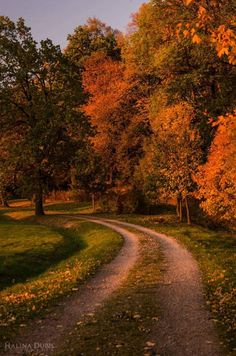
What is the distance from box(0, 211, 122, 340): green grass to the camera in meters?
16.2

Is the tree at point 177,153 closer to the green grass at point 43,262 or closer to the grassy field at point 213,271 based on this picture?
the grassy field at point 213,271

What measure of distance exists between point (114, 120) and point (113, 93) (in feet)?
15.5

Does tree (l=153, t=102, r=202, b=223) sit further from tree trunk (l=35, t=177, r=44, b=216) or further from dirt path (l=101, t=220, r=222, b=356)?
dirt path (l=101, t=220, r=222, b=356)

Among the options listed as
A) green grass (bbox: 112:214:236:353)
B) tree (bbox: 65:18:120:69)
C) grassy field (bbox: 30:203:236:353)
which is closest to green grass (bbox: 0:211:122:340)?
green grass (bbox: 112:214:236:353)

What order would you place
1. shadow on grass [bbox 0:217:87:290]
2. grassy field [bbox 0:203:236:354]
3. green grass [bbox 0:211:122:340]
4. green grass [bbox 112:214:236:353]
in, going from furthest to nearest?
shadow on grass [bbox 0:217:87:290], green grass [bbox 0:211:122:340], green grass [bbox 112:214:236:353], grassy field [bbox 0:203:236:354]

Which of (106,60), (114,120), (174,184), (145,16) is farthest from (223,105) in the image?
(106,60)

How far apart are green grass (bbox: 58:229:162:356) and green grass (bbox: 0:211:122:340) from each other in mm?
2325

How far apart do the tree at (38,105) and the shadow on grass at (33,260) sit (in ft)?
70.1

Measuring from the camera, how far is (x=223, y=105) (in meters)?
48.3

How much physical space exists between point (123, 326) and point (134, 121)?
184 ft

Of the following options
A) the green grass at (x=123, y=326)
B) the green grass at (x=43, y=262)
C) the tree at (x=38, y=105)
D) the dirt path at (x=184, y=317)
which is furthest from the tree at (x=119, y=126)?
the green grass at (x=123, y=326)

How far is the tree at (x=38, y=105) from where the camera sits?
5525cm

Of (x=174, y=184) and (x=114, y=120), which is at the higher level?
(x=114, y=120)

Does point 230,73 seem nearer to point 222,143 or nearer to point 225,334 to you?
point 222,143
